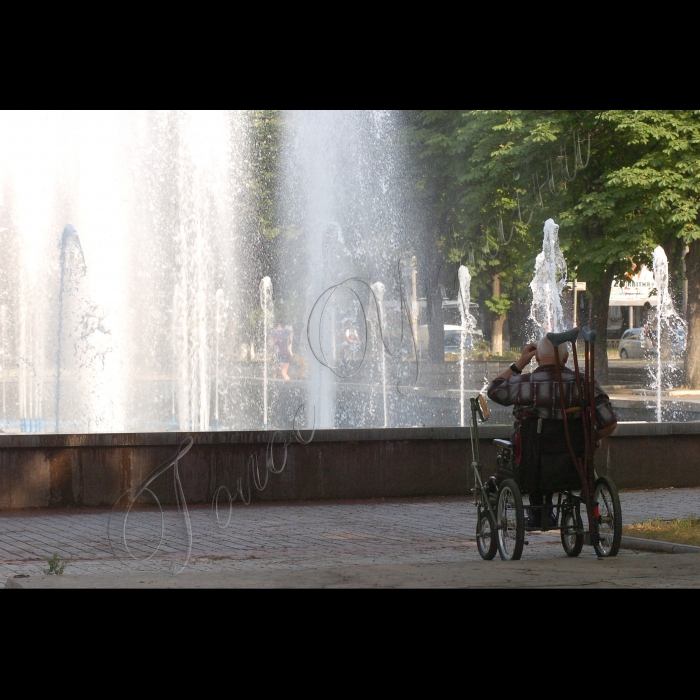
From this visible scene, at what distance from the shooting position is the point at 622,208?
29.3 metres

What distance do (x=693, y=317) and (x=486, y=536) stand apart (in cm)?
2146

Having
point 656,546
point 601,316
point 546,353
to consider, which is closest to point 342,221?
point 601,316

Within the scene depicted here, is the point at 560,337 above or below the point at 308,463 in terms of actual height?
above

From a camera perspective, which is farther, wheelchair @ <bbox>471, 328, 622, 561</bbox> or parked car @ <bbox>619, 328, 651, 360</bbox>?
parked car @ <bbox>619, 328, 651, 360</bbox>

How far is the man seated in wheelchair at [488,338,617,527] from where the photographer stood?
25.9ft

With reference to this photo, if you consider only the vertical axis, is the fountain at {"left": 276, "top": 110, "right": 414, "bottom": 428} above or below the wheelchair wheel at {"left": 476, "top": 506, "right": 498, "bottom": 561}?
above

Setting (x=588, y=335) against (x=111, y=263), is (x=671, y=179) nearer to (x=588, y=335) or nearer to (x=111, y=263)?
(x=111, y=263)

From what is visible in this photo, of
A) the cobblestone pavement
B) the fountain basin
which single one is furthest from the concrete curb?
the fountain basin

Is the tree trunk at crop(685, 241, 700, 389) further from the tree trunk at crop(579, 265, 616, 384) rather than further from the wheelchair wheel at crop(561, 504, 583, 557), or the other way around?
the wheelchair wheel at crop(561, 504, 583, 557)

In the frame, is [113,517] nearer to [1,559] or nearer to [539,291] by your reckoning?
[1,559]

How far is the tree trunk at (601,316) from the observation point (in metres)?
31.2

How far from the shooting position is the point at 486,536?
8.12 m

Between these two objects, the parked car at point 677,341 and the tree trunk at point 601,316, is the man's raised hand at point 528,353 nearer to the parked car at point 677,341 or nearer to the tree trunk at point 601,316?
the tree trunk at point 601,316

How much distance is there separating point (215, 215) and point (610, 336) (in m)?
41.0
